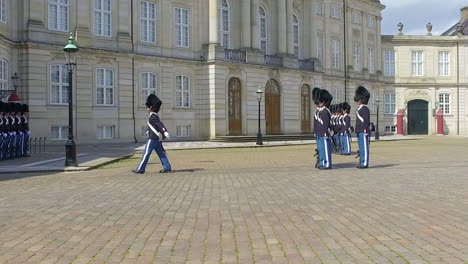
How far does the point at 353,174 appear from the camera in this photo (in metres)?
14.8

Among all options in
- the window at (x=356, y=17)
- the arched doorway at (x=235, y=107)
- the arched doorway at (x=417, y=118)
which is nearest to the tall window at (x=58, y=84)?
the arched doorway at (x=235, y=107)

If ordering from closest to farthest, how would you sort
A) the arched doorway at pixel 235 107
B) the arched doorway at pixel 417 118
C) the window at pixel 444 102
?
1. the arched doorway at pixel 235 107
2. the arched doorway at pixel 417 118
3. the window at pixel 444 102

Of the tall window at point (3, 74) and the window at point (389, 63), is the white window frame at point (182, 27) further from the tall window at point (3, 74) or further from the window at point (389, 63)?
the window at point (389, 63)

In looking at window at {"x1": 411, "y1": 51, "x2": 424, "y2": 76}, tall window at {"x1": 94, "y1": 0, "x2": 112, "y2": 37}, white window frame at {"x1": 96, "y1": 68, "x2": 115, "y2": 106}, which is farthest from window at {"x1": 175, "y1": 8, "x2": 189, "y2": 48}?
window at {"x1": 411, "y1": 51, "x2": 424, "y2": 76}

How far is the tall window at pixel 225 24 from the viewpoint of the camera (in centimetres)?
4528

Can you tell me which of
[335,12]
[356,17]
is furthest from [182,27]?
[356,17]

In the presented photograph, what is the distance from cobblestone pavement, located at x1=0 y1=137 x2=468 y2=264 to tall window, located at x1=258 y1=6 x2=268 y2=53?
36836mm

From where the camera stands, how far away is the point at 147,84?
1575 inches

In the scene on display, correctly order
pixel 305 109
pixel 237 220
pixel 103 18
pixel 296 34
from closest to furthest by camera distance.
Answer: pixel 237 220, pixel 103 18, pixel 305 109, pixel 296 34

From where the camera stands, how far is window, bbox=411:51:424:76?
67125mm

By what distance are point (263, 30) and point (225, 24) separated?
4.93 meters

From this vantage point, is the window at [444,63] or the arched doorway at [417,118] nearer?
the arched doorway at [417,118]

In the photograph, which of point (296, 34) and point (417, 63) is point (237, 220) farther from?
point (417, 63)

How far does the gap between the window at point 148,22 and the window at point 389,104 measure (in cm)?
3606
